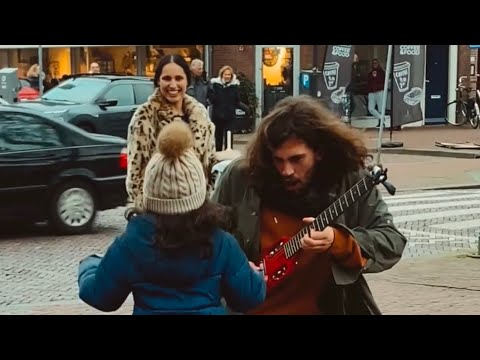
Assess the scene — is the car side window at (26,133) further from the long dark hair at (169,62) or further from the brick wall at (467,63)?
the brick wall at (467,63)

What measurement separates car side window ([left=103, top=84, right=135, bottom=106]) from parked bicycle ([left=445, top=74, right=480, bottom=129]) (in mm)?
10364

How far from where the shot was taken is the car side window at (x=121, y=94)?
17.4 m

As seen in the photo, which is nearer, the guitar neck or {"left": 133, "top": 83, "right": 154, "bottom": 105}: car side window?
the guitar neck

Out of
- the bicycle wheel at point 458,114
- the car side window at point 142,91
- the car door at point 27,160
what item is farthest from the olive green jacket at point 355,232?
the bicycle wheel at point 458,114

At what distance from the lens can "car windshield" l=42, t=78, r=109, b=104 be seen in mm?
17406

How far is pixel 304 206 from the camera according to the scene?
353 centimetres

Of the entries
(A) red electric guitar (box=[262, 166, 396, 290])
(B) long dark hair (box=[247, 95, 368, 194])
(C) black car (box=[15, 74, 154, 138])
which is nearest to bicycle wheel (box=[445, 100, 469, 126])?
(C) black car (box=[15, 74, 154, 138])

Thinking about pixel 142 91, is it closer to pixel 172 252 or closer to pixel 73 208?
pixel 73 208

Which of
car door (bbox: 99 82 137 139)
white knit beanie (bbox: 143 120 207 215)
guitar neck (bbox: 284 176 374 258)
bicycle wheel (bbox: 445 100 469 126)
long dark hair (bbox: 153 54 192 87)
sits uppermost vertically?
long dark hair (bbox: 153 54 192 87)

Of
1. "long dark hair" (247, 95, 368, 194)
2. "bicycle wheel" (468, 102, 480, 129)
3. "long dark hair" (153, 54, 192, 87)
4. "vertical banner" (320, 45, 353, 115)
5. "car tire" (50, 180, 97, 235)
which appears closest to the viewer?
"long dark hair" (247, 95, 368, 194)

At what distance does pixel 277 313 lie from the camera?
352 cm

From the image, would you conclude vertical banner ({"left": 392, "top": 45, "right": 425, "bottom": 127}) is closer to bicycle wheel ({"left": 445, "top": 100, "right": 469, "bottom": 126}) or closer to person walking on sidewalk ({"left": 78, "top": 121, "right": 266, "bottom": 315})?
bicycle wheel ({"left": 445, "top": 100, "right": 469, "bottom": 126})
